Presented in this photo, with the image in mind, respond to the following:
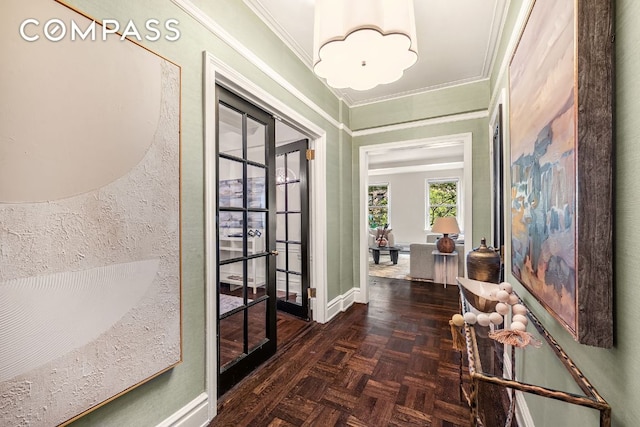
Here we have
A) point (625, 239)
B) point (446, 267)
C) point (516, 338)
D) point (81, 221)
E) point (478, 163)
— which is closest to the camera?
point (625, 239)

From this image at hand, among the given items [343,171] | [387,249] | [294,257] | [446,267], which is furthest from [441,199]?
[294,257]

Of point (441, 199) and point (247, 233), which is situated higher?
point (441, 199)

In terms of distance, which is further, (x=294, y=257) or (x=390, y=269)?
(x=390, y=269)

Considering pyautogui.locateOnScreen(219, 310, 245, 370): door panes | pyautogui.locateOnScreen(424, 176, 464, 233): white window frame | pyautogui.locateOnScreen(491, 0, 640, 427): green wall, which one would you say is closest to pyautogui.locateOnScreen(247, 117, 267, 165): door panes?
pyautogui.locateOnScreen(219, 310, 245, 370): door panes

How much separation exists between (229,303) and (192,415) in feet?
2.50

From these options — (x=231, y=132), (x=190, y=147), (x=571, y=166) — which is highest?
(x=231, y=132)

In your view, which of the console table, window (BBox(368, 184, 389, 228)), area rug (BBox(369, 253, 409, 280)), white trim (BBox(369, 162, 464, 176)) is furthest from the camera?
window (BBox(368, 184, 389, 228))

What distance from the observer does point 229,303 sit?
6.97 feet

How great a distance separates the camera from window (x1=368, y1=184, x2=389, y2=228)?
863 cm

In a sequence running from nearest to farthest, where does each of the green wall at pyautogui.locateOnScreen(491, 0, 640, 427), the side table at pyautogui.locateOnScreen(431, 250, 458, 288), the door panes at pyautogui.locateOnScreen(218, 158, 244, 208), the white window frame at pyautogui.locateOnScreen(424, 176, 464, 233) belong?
the green wall at pyautogui.locateOnScreen(491, 0, 640, 427) < the door panes at pyautogui.locateOnScreen(218, 158, 244, 208) < the side table at pyautogui.locateOnScreen(431, 250, 458, 288) < the white window frame at pyautogui.locateOnScreen(424, 176, 464, 233)

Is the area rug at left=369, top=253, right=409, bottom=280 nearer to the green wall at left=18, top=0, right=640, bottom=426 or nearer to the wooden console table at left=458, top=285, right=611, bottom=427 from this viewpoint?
the green wall at left=18, top=0, right=640, bottom=426

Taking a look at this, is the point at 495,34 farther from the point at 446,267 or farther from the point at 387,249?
the point at 387,249

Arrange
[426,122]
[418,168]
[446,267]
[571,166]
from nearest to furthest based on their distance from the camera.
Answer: [571,166] → [426,122] → [446,267] → [418,168]

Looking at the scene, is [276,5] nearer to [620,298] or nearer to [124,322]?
[124,322]
